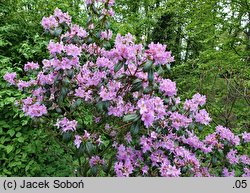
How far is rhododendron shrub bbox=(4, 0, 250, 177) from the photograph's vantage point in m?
2.59

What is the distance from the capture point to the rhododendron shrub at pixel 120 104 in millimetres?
2588

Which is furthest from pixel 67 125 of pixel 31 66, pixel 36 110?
pixel 31 66

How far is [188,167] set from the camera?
2.82 metres

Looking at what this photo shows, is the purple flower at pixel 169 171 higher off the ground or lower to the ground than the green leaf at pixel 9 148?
higher

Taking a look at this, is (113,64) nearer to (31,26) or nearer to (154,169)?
(154,169)

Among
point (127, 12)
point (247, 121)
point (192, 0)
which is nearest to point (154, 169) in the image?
point (247, 121)

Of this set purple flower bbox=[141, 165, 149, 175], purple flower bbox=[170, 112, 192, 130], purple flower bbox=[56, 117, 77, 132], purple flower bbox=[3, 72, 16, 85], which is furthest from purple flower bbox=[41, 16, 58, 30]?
purple flower bbox=[141, 165, 149, 175]

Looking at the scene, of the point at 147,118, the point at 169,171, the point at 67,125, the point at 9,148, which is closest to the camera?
the point at 147,118

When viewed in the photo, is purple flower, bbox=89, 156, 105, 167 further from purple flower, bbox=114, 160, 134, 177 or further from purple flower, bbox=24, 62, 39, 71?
purple flower, bbox=24, 62, 39, 71

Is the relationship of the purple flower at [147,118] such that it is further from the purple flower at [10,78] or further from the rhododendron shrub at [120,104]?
the purple flower at [10,78]

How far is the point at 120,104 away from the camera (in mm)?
2717

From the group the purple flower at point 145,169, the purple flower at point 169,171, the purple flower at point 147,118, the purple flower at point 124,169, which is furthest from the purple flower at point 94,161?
the purple flower at point 147,118

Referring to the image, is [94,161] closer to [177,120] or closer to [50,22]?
[177,120]

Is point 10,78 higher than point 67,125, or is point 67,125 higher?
point 10,78
